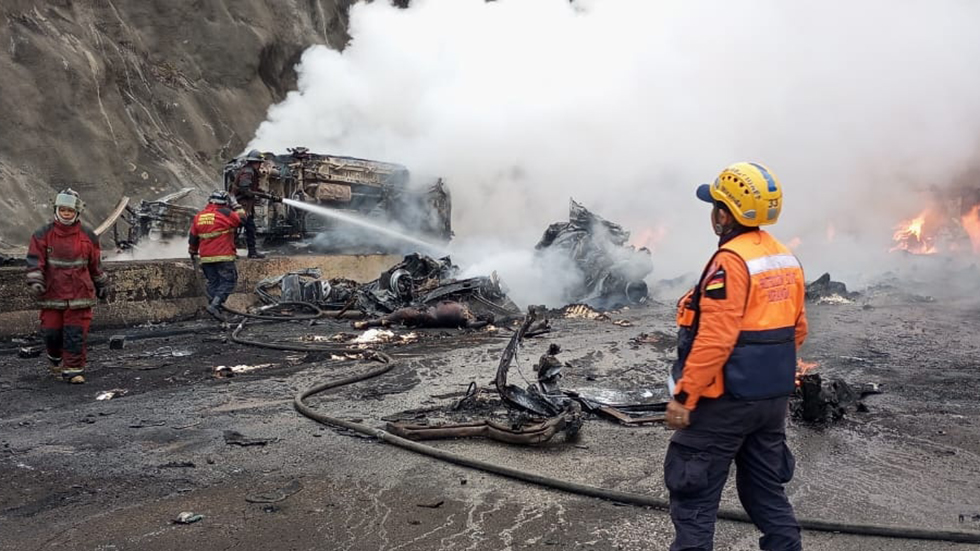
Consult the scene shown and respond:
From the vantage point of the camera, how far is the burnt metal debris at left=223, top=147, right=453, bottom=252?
46.4 ft

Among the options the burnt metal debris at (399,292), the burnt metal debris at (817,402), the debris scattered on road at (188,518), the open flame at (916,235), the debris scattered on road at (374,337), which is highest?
the open flame at (916,235)

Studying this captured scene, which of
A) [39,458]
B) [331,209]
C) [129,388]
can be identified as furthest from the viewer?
[331,209]

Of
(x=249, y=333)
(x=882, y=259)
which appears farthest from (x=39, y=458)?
(x=882, y=259)

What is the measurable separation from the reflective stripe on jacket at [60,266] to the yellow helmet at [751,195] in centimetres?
567

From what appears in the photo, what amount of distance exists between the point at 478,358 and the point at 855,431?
3695 millimetres

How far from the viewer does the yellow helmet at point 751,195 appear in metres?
2.64

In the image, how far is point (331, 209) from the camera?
1474 cm

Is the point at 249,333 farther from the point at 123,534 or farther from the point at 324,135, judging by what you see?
the point at 324,135

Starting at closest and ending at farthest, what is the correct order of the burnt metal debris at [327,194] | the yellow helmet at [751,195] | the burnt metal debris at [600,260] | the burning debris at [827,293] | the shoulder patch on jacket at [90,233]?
the yellow helmet at [751,195] < the shoulder patch on jacket at [90,233] < the burnt metal debris at [600,260] < the burning debris at [827,293] < the burnt metal debris at [327,194]

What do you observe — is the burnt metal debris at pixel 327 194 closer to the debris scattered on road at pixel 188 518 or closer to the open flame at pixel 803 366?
the open flame at pixel 803 366

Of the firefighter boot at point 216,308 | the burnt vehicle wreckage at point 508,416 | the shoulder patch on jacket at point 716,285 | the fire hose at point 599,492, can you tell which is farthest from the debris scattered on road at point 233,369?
the shoulder patch on jacket at point 716,285

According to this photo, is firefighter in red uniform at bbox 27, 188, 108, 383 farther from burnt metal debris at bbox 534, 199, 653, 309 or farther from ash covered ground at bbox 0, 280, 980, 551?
burnt metal debris at bbox 534, 199, 653, 309

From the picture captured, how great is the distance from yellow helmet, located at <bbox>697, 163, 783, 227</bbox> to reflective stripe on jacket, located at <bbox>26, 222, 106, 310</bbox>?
5.67 metres

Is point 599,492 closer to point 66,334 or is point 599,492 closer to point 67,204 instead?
point 66,334
